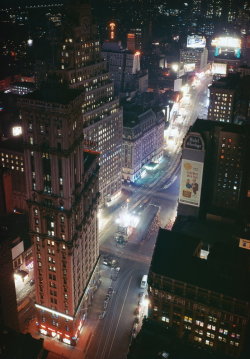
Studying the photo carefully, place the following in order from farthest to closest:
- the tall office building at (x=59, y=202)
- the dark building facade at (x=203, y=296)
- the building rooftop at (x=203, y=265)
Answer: the building rooftop at (x=203, y=265), the dark building facade at (x=203, y=296), the tall office building at (x=59, y=202)

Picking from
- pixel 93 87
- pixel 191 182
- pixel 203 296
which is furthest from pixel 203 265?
pixel 93 87

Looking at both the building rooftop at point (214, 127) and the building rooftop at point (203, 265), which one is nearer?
the building rooftop at point (203, 265)

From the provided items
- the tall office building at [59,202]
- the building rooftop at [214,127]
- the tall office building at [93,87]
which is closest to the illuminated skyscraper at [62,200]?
the tall office building at [59,202]

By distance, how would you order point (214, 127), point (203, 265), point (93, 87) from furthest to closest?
point (93, 87) < point (214, 127) < point (203, 265)

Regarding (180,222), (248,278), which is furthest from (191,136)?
(248,278)

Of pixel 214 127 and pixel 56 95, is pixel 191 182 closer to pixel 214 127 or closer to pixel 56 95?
pixel 214 127

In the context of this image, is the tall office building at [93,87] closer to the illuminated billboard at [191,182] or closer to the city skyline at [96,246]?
the city skyline at [96,246]
